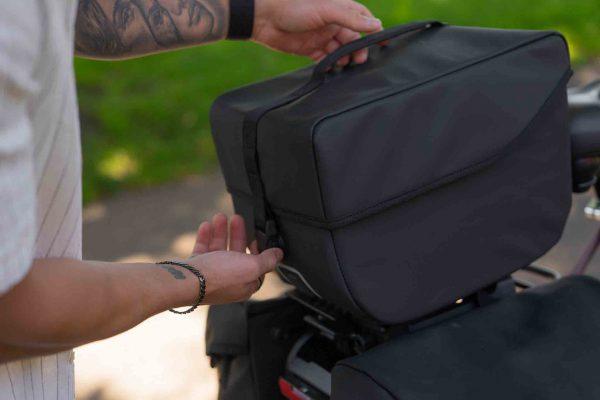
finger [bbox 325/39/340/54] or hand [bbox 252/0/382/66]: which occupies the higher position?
hand [bbox 252/0/382/66]

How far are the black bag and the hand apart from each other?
20.3 inches

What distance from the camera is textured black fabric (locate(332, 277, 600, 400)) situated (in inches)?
55.9

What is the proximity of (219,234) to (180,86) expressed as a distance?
4052 millimetres

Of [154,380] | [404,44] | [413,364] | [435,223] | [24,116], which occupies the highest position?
[24,116]

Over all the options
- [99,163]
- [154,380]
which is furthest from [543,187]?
[99,163]

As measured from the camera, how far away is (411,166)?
4.96 feet

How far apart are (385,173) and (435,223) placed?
5.8 inches

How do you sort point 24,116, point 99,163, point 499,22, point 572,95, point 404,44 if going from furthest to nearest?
point 499,22
point 99,163
point 572,95
point 404,44
point 24,116

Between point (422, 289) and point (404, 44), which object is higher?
point (404, 44)

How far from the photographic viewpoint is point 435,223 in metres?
1.57

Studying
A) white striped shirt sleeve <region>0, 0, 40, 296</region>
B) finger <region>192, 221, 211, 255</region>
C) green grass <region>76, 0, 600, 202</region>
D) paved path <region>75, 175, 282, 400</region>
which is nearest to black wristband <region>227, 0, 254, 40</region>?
finger <region>192, 221, 211, 255</region>

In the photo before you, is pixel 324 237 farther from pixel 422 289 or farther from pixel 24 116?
pixel 24 116

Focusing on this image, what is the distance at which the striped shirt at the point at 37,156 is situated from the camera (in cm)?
100

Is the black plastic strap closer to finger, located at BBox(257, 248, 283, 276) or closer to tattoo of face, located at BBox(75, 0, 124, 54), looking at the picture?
finger, located at BBox(257, 248, 283, 276)
